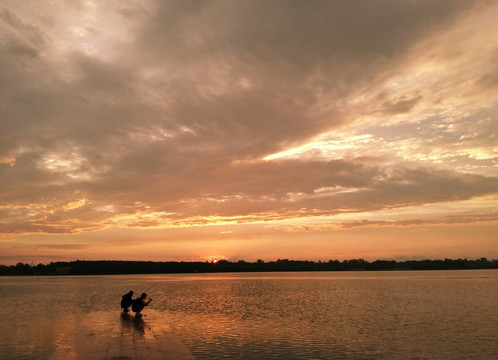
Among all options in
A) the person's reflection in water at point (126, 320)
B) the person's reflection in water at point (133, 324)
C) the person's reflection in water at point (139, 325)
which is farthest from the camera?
the person's reflection in water at point (126, 320)

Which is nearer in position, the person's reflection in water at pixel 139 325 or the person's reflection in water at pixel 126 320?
the person's reflection in water at pixel 139 325

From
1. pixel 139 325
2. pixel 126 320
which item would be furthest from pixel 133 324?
pixel 126 320

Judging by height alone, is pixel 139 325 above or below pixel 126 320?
below

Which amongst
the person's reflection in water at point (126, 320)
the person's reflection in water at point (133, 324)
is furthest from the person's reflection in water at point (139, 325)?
the person's reflection in water at point (126, 320)

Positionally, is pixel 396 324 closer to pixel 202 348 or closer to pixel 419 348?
pixel 419 348

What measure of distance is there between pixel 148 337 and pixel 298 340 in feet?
33.8

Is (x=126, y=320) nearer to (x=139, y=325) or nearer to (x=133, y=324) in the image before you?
(x=133, y=324)

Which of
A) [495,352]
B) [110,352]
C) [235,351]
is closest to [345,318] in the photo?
[495,352]

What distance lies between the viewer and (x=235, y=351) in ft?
75.3

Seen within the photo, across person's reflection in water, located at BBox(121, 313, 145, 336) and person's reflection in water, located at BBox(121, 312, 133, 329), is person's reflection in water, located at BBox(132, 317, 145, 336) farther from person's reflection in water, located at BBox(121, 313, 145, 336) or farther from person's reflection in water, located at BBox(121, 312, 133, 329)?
person's reflection in water, located at BBox(121, 312, 133, 329)

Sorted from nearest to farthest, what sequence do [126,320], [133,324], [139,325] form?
[139,325]
[133,324]
[126,320]

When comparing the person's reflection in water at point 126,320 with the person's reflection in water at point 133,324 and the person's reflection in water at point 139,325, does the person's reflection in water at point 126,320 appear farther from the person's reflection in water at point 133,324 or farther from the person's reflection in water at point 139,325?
the person's reflection in water at point 139,325

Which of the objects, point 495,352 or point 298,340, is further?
point 298,340

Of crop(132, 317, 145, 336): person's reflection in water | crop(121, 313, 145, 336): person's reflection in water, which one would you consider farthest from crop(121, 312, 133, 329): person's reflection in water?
crop(132, 317, 145, 336): person's reflection in water
